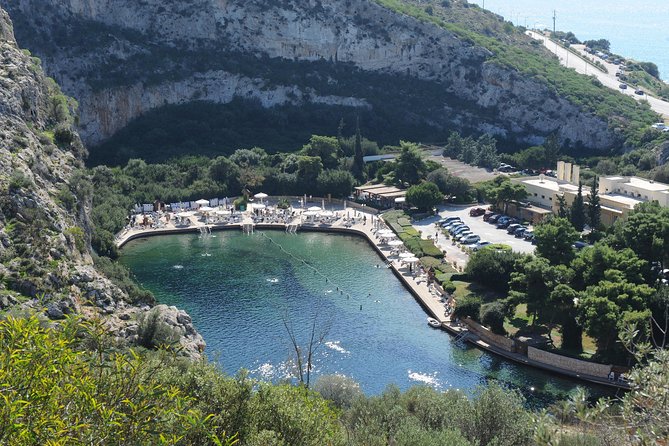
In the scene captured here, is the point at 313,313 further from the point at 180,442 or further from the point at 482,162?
the point at 482,162

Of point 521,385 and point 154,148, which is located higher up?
point 154,148

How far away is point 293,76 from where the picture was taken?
81.7 meters

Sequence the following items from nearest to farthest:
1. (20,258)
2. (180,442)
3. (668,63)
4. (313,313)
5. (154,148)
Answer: (180,442) < (20,258) < (313,313) < (154,148) < (668,63)

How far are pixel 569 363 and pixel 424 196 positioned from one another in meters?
25.4

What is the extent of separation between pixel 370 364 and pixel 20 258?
1538cm

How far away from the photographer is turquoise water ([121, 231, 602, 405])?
3366 cm

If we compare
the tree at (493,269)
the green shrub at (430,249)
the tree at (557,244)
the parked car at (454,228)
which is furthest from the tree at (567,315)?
the parked car at (454,228)

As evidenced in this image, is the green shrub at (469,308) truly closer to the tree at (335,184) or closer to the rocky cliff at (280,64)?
the tree at (335,184)

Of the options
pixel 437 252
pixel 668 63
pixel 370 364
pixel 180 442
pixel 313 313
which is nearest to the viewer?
pixel 180 442

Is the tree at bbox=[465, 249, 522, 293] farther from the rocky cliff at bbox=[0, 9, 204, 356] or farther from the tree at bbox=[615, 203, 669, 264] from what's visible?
the rocky cliff at bbox=[0, 9, 204, 356]

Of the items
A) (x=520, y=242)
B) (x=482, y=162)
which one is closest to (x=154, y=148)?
(x=482, y=162)

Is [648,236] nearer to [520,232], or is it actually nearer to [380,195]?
[520,232]

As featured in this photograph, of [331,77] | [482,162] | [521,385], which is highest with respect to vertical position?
[331,77]

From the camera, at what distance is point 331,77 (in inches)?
3290
